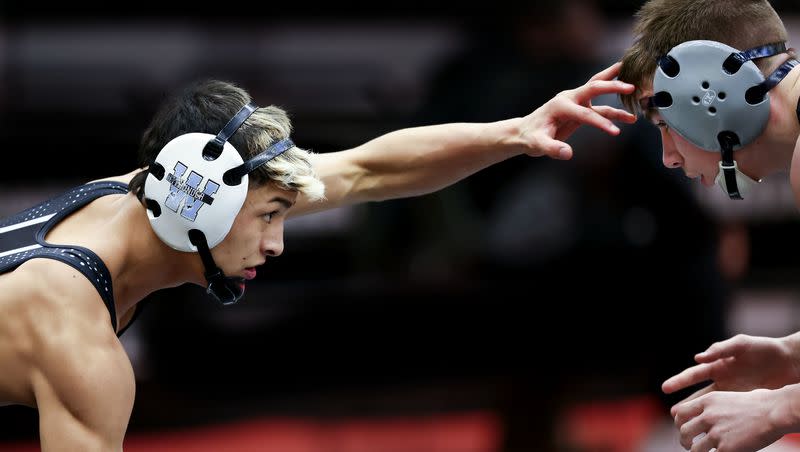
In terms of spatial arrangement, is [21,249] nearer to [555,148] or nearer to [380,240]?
[555,148]

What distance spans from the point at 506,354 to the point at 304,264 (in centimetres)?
112

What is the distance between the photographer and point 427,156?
305 centimetres

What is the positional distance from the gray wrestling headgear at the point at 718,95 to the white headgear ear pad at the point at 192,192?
0.95m

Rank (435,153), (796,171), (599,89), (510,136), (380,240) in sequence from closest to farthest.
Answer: (796,171) < (599,89) < (510,136) < (435,153) < (380,240)

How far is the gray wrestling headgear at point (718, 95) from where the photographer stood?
8.18ft

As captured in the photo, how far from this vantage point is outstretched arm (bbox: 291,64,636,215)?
9.30ft

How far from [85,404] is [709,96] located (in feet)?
4.72

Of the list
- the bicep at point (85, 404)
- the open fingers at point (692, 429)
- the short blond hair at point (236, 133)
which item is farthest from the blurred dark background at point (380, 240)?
the bicep at point (85, 404)

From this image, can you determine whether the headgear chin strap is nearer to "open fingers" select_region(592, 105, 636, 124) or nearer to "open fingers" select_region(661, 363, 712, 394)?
"open fingers" select_region(592, 105, 636, 124)

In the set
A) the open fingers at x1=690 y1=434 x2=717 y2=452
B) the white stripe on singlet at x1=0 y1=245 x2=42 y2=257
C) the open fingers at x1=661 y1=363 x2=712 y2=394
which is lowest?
the white stripe on singlet at x1=0 y1=245 x2=42 y2=257

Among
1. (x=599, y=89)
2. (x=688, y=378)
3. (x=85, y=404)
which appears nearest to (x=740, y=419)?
(x=688, y=378)

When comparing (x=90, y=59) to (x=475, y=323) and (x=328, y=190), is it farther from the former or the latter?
(x=328, y=190)

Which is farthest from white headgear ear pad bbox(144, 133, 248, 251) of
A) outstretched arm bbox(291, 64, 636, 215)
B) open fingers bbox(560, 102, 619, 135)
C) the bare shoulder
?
open fingers bbox(560, 102, 619, 135)

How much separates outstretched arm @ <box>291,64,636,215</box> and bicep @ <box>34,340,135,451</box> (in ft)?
2.38
